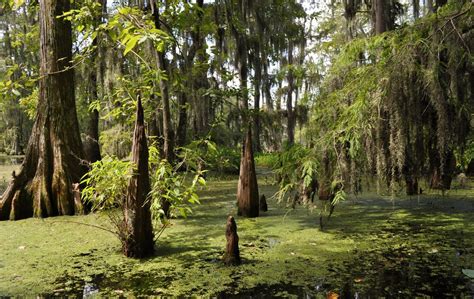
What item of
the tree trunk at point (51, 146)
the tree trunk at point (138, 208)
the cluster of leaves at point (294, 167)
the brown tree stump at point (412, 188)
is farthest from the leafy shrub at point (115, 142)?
the brown tree stump at point (412, 188)

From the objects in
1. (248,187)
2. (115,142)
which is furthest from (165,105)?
(115,142)

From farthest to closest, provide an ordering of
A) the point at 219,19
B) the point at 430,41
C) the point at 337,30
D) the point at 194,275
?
the point at 337,30, the point at 219,19, the point at 430,41, the point at 194,275

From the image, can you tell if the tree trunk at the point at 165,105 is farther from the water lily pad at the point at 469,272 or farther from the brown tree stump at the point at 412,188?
the brown tree stump at the point at 412,188

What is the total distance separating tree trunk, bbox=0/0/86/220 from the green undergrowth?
1.34ft

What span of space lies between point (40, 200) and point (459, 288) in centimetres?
656

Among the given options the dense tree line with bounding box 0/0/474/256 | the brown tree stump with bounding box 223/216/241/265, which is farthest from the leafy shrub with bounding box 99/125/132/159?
the brown tree stump with bounding box 223/216/241/265

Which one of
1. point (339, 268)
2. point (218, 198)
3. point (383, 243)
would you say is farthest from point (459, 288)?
point (218, 198)

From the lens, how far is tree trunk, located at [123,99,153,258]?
4750mm

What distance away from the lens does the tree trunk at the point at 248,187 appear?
7.07 m

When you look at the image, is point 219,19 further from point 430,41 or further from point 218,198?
point 430,41

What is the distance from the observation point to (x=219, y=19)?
13586mm

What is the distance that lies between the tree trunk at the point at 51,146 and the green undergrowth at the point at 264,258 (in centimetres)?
41

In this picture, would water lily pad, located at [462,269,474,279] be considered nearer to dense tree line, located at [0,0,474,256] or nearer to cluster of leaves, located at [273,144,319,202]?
dense tree line, located at [0,0,474,256]

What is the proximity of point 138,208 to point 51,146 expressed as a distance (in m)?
3.74
